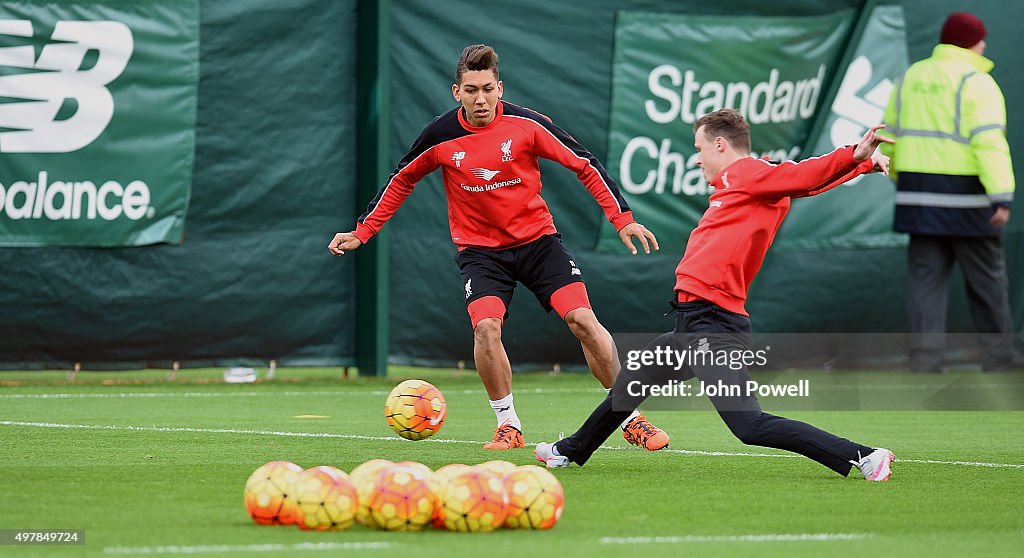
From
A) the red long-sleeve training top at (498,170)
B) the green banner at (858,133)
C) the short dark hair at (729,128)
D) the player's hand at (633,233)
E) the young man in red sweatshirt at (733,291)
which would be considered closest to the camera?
the young man in red sweatshirt at (733,291)

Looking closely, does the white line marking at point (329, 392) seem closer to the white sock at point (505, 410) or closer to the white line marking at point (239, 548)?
the white sock at point (505, 410)

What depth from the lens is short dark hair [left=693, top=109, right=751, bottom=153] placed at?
6.98 metres

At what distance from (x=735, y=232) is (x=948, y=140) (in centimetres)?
561

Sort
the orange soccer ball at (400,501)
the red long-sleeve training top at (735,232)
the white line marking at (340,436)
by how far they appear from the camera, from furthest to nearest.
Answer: the white line marking at (340,436) < the red long-sleeve training top at (735,232) < the orange soccer ball at (400,501)

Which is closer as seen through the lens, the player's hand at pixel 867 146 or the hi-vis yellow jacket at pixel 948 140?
the player's hand at pixel 867 146

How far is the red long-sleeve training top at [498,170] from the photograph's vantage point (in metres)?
8.45

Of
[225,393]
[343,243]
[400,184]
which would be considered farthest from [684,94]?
[343,243]

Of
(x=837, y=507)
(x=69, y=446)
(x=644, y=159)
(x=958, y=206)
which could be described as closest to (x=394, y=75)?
(x=644, y=159)

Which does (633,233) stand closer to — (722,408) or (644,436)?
(644,436)

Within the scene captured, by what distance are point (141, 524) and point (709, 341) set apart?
2629 millimetres

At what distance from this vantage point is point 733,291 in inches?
269

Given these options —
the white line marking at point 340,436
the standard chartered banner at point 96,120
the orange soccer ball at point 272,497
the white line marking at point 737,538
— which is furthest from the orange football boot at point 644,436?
the standard chartered banner at point 96,120

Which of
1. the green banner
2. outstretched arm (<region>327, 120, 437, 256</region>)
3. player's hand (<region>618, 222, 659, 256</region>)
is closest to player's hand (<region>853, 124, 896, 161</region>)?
player's hand (<region>618, 222, 659, 256</region>)

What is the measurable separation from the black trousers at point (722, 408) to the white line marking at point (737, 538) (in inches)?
54.8
